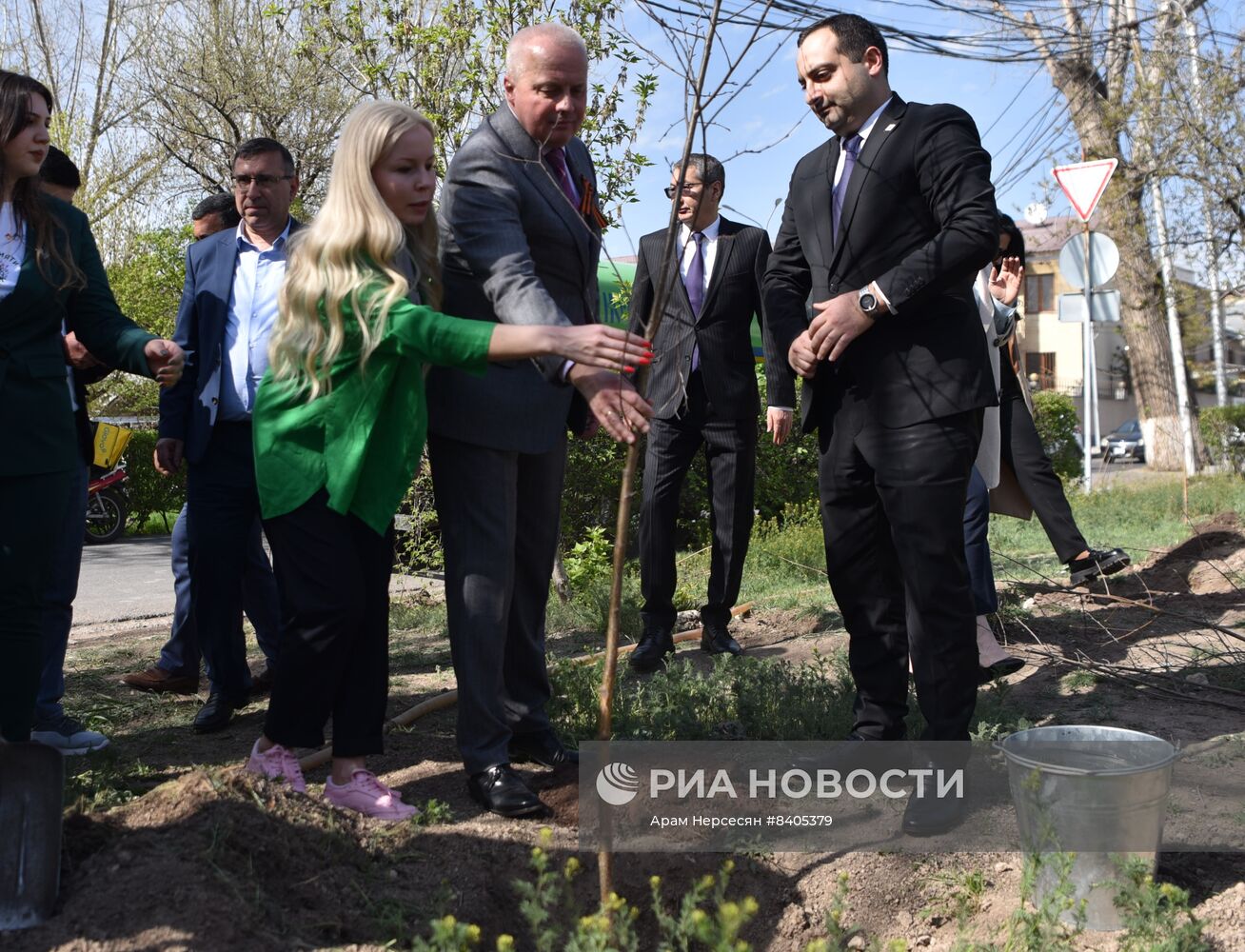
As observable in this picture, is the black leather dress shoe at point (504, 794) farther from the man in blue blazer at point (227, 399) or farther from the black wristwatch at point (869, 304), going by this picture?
the black wristwatch at point (869, 304)

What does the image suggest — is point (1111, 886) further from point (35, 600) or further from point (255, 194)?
point (255, 194)

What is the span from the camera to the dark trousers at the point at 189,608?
4.87 metres

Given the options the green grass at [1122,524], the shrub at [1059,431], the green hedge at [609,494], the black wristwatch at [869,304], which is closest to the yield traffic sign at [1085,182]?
the green grass at [1122,524]

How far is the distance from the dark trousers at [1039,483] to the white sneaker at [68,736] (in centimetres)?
436

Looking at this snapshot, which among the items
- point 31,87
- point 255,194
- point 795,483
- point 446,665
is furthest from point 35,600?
point 795,483

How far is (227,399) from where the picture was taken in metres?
4.30

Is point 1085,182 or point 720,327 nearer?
point 720,327

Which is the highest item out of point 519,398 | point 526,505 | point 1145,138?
point 1145,138

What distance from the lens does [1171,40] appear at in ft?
55.6

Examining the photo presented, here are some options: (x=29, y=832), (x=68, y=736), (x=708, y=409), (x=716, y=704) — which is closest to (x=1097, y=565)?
(x=708, y=409)

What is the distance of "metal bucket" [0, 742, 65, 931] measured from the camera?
2410mm

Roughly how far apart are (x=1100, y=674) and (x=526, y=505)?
101 inches
